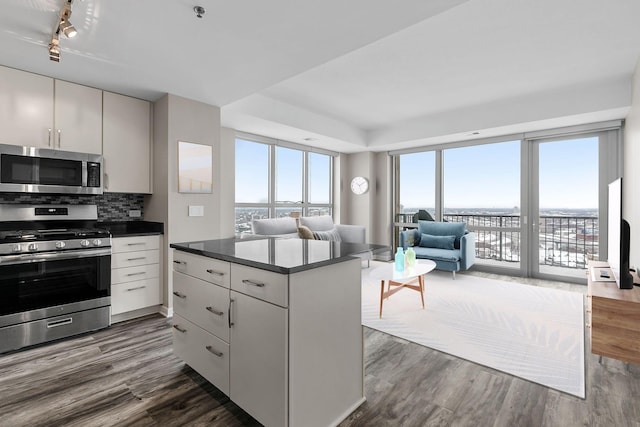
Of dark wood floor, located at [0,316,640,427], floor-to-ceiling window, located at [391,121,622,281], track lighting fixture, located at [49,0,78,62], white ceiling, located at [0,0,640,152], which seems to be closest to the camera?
dark wood floor, located at [0,316,640,427]

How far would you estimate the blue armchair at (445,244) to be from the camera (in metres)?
4.63

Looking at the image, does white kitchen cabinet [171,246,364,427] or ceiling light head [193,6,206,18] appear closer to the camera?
white kitchen cabinet [171,246,364,427]

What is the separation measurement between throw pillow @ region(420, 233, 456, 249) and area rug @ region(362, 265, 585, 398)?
794 millimetres

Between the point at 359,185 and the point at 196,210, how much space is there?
3914mm

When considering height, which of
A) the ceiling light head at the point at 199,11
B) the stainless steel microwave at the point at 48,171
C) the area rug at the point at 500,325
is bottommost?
the area rug at the point at 500,325

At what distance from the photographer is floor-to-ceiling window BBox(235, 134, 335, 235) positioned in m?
5.08

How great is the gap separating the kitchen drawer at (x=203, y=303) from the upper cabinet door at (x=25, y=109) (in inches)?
78.1

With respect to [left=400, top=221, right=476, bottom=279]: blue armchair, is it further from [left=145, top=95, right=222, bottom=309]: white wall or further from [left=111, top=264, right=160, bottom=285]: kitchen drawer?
[left=111, top=264, right=160, bottom=285]: kitchen drawer

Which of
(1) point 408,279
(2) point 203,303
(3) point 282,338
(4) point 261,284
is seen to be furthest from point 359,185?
(3) point 282,338

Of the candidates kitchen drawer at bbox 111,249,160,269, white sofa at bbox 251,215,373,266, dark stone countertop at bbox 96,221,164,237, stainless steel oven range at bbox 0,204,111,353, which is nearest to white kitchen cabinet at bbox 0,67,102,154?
stainless steel oven range at bbox 0,204,111,353

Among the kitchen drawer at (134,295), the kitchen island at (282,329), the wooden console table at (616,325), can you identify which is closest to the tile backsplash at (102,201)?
the kitchen drawer at (134,295)

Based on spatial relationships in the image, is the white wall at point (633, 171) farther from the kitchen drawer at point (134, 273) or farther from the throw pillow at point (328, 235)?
the kitchen drawer at point (134, 273)

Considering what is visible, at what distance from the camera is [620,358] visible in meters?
2.06

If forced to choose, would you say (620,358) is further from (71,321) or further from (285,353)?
A: (71,321)
